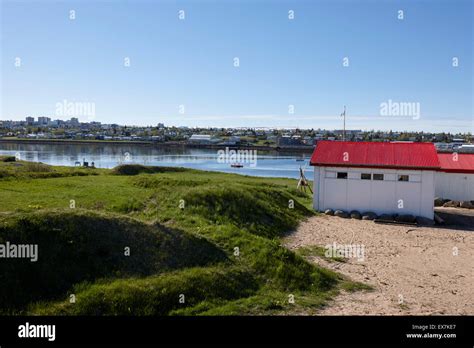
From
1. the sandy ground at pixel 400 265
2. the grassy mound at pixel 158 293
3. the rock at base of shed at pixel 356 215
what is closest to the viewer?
the grassy mound at pixel 158 293

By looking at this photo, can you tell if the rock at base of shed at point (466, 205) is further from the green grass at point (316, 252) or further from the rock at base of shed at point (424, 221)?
the green grass at point (316, 252)

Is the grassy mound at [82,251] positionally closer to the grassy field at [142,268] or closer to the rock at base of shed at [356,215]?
the grassy field at [142,268]

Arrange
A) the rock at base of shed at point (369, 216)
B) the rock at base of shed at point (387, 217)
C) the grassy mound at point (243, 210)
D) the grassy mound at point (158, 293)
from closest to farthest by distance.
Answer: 1. the grassy mound at point (158, 293)
2. the grassy mound at point (243, 210)
3. the rock at base of shed at point (387, 217)
4. the rock at base of shed at point (369, 216)

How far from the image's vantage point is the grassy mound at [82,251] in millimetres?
10859

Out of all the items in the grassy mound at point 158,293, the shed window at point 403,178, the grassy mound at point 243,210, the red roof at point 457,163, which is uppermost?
the red roof at point 457,163

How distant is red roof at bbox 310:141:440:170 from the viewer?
27.0 metres

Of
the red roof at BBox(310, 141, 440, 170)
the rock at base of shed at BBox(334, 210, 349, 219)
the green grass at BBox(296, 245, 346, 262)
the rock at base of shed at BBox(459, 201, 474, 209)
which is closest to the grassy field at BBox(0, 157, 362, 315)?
the green grass at BBox(296, 245, 346, 262)

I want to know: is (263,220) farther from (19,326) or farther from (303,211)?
(19,326)

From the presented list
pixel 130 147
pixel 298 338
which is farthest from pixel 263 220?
pixel 130 147

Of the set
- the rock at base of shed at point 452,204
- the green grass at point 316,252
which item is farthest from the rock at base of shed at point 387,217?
the green grass at point 316,252

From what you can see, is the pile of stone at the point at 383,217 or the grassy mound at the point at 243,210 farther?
the pile of stone at the point at 383,217

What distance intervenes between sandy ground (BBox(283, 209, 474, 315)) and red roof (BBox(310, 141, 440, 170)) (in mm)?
3607

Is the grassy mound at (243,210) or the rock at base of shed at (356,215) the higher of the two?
the grassy mound at (243,210)

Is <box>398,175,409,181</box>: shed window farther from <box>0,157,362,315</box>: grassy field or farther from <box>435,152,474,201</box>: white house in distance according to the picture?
<box>0,157,362,315</box>: grassy field
